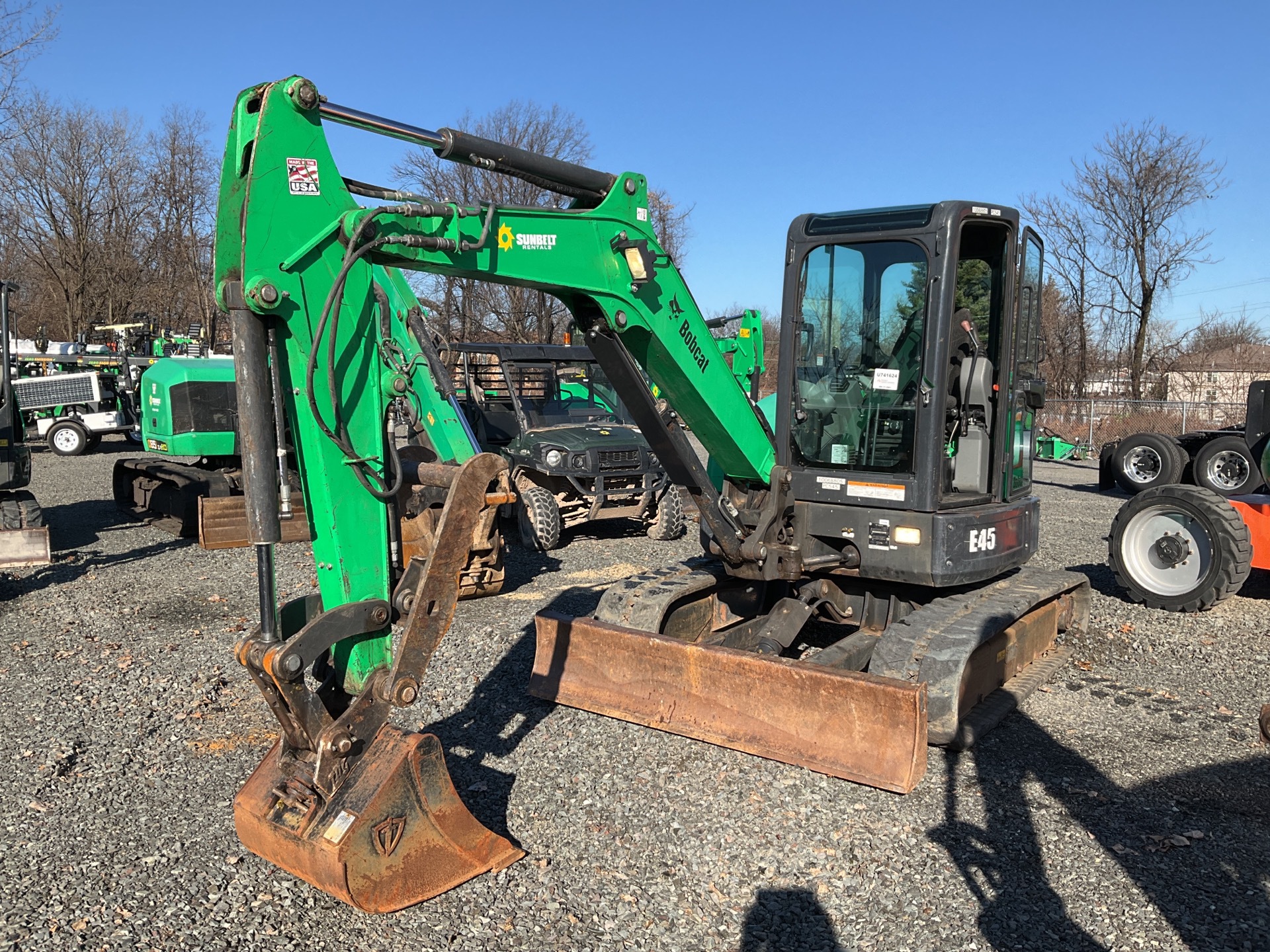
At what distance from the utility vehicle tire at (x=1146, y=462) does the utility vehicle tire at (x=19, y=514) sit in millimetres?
15882

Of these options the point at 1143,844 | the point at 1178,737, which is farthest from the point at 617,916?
the point at 1178,737

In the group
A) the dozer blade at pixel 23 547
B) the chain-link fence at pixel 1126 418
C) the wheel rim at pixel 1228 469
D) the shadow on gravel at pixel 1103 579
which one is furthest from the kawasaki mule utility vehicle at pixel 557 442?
the chain-link fence at pixel 1126 418

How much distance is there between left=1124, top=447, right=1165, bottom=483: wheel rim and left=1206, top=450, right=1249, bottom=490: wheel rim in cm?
80

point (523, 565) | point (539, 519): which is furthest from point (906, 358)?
point (539, 519)

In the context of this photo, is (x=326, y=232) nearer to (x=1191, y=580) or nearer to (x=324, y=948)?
(x=324, y=948)

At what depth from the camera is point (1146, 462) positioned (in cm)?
1669

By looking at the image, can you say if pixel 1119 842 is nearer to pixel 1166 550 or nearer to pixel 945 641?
pixel 945 641

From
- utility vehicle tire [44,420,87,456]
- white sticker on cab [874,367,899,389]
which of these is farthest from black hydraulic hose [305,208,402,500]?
utility vehicle tire [44,420,87,456]

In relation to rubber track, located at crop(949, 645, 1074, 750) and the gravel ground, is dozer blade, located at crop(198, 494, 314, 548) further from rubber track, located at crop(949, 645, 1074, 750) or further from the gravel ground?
rubber track, located at crop(949, 645, 1074, 750)

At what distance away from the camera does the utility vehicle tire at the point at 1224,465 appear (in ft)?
51.7

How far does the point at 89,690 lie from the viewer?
19.6 ft

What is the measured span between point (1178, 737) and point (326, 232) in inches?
194

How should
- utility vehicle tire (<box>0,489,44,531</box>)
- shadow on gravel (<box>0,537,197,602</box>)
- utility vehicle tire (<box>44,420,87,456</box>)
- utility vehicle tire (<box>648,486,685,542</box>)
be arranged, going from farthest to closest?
utility vehicle tire (<box>44,420,87,456</box>), utility vehicle tire (<box>648,486,685,542</box>), utility vehicle tire (<box>0,489,44,531</box>), shadow on gravel (<box>0,537,197,602</box>)

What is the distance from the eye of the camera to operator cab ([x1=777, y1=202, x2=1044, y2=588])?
5172 millimetres
